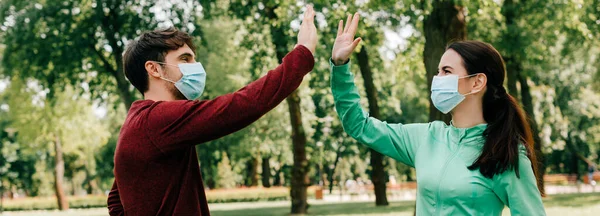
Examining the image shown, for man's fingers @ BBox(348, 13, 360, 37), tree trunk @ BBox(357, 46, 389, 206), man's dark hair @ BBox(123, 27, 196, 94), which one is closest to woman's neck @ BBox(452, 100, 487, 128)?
man's fingers @ BBox(348, 13, 360, 37)

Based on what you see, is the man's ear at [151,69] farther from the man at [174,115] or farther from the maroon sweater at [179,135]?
the maroon sweater at [179,135]

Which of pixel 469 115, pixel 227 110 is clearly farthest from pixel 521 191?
pixel 227 110

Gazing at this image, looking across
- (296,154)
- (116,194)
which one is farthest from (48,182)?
(116,194)

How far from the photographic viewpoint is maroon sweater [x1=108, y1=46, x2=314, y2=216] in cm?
320

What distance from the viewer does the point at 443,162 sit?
3.98 m

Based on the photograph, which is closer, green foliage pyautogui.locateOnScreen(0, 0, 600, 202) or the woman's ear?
the woman's ear

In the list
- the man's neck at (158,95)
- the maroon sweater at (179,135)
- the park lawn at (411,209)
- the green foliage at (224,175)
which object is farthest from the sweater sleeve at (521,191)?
the green foliage at (224,175)

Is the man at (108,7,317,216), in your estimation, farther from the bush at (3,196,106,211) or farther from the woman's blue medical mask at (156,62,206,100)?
the bush at (3,196,106,211)

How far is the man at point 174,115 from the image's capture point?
3205 millimetres

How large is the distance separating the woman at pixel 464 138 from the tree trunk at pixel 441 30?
961 centimetres

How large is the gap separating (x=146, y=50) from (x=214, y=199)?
156ft

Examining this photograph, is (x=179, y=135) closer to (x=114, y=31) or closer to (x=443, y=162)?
(x=443, y=162)

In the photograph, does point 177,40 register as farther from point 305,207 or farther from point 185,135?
point 305,207

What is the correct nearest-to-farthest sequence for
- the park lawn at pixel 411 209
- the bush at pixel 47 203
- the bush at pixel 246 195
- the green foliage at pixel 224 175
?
the park lawn at pixel 411 209 < the bush at pixel 246 195 < the bush at pixel 47 203 < the green foliage at pixel 224 175
